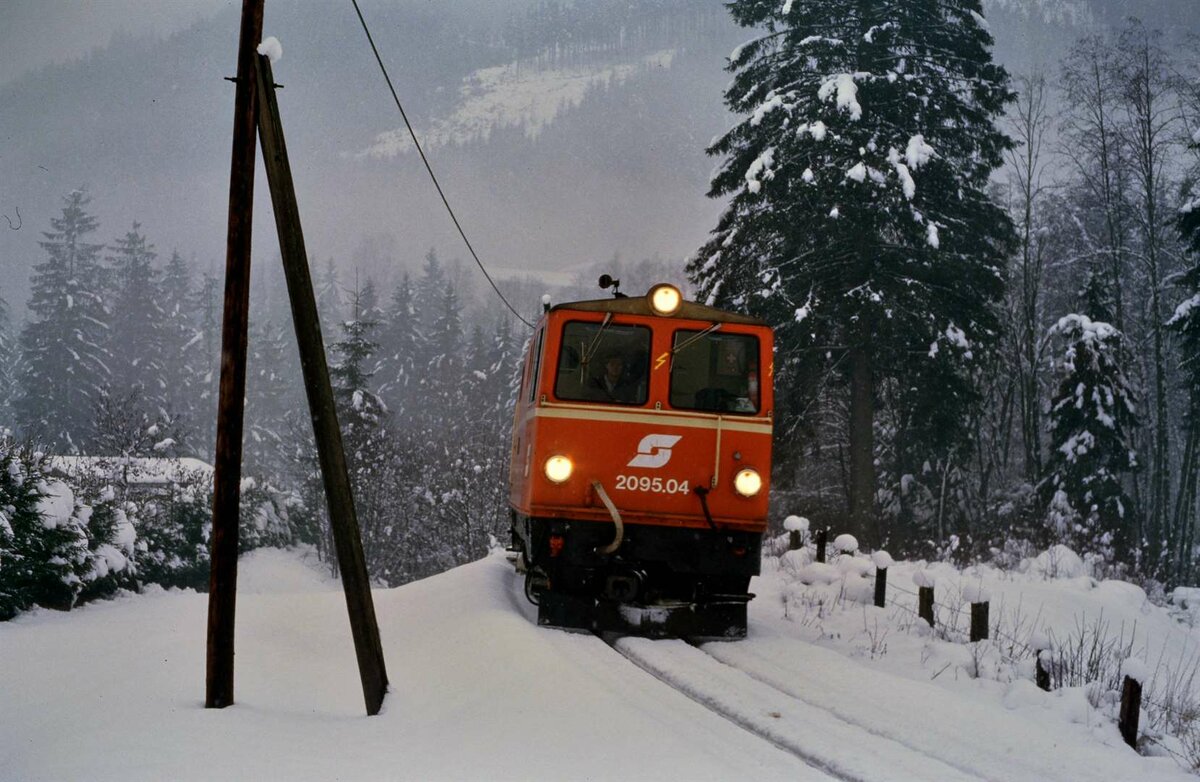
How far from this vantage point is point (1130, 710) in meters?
6.13

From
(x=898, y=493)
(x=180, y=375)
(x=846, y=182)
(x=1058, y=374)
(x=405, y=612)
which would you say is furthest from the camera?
(x=180, y=375)

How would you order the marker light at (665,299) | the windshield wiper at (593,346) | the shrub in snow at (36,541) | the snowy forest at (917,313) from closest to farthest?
the marker light at (665,299), the windshield wiper at (593,346), the shrub in snow at (36,541), the snowy forest at (917,313)

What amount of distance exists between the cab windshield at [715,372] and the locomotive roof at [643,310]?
0.49ft

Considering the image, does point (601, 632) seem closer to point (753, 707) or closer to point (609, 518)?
point (609, 518)

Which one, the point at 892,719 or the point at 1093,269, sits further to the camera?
the point at 1093,269

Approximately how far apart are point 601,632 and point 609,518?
3.81 ft

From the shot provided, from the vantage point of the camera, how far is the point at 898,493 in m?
25.6

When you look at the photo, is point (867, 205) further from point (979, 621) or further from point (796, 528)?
point (979, 621)

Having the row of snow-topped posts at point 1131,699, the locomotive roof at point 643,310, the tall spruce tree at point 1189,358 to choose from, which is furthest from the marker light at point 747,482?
the tall spruce tree at point 1189,358

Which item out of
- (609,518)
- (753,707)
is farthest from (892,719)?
(609,518)

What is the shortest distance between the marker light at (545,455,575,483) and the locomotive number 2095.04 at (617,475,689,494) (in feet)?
1.67

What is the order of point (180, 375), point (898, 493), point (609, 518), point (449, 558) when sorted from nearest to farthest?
point (609, 518), point (898, 493), point (449, 558), point (180, 375)

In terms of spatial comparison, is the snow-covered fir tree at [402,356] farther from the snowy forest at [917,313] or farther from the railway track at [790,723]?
the railway track at [790,723]

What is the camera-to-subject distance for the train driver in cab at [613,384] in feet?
31.1
